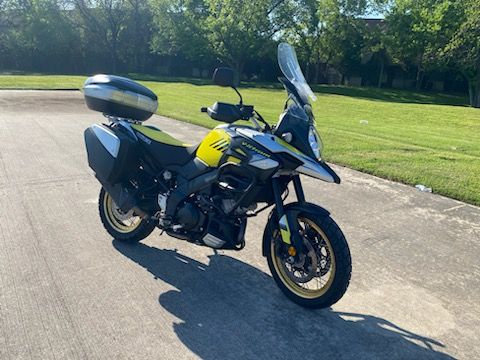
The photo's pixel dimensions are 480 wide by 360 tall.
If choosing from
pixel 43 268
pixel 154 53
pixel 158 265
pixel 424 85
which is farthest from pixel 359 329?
pixel 154 53

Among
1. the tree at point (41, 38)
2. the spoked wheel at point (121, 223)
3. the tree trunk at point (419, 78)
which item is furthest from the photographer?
the tree at point (41, 38)

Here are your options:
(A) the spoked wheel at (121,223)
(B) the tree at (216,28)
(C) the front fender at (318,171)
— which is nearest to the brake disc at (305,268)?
(C) the front fender at (318,171)

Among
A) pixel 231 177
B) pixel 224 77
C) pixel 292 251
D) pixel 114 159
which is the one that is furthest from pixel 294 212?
pixel 114 159

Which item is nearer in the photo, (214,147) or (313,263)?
(313,263)

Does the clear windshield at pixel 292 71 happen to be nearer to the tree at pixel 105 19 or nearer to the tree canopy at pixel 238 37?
the tree canopy at pixel 238 37

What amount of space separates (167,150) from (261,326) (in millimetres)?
1668

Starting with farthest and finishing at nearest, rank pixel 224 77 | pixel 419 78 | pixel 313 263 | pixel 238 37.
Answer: pixel 419 78 → pixel 238 37 → pixel 313 263 → pixel 224 77

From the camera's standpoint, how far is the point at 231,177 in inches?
131

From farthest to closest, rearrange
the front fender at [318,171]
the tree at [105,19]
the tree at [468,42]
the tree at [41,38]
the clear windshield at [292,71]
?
the tree at [105,19]
the tree at [41,38]
the tree at [468,42]
the clear windshield at [292,71]
the front fender at [318,171]

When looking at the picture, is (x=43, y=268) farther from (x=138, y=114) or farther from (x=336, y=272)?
(x=336, y=272)

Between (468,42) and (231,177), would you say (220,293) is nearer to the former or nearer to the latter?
(231,177)

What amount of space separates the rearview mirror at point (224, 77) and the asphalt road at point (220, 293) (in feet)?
5.09

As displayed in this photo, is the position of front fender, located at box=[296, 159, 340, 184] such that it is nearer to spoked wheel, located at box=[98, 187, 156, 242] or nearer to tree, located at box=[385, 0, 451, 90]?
spoked wheel, located at box=[98, 187, 156, 242]

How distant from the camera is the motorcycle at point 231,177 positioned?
3.07 m
